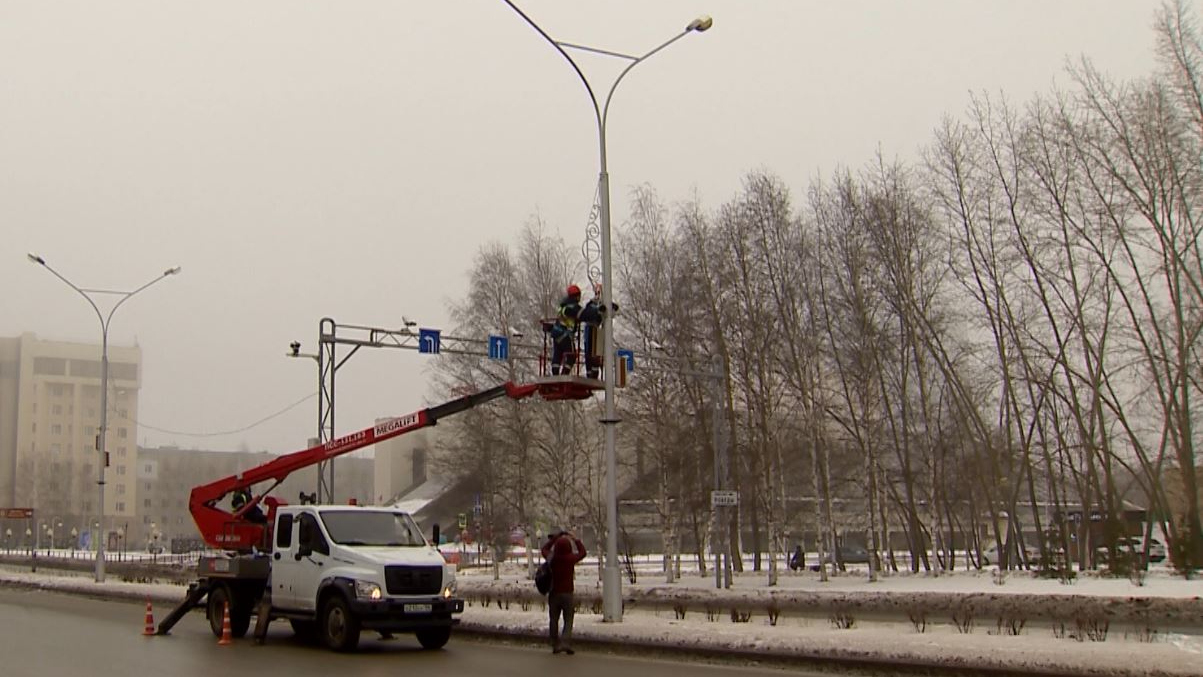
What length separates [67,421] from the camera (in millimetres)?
130750

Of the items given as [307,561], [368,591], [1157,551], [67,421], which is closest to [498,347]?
[307,561]

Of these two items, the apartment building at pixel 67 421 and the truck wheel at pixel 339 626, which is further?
the apartment building at pixel 67 421

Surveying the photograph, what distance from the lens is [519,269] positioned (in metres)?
50.5

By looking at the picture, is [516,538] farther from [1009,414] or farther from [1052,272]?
[1052,272]

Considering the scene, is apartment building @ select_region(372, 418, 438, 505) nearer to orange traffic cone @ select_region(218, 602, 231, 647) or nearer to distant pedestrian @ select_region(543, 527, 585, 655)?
orange traffic cone @ select_region(218, 602, 231, 647)

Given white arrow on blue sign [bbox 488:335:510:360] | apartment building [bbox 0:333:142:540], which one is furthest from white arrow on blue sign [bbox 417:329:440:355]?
apartment building [bbox 0:333:142:540]

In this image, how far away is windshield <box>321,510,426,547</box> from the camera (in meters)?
18.7

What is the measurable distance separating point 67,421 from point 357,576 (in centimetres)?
12758

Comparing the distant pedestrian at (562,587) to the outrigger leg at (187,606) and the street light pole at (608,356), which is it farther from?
the outrigger leg at (187,606)

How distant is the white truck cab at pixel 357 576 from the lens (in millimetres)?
17484

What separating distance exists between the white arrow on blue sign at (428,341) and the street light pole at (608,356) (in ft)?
47.1

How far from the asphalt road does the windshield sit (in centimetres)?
176

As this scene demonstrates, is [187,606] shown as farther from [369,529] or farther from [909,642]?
[909,642]

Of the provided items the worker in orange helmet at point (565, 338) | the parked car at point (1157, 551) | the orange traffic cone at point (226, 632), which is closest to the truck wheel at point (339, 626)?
the orange traffic cone at point (226, 632)
